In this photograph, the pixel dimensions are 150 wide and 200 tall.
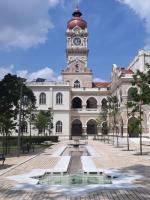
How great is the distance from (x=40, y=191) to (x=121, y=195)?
2.65 meters

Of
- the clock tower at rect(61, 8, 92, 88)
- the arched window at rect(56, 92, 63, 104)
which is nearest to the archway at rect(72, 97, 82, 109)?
the clock tower at rect(61, 8, 92, 88)

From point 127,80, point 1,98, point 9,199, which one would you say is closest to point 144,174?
point 9,199

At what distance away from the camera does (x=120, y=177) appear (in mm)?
13805

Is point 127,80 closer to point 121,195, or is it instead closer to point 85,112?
point 85,112

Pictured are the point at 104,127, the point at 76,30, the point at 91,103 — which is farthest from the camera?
the point at 76,30

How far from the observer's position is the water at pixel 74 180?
12812 millimetres

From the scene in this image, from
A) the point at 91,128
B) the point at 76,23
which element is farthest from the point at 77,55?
the point at 91,128

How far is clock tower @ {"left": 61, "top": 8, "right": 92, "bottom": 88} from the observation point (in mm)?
78438

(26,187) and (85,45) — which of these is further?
(85,45)

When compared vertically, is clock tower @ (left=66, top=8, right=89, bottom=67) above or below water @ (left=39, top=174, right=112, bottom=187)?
above

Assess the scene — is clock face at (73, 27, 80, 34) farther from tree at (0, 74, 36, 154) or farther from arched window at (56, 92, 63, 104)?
tree at (0, 74, 36, 154)

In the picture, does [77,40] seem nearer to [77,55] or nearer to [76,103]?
[77,55]

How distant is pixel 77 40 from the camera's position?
83.6m

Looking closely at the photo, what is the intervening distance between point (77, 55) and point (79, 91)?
12.2 metres
